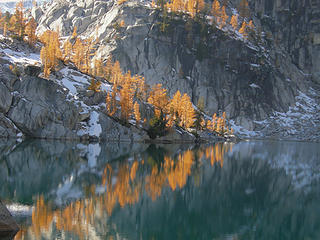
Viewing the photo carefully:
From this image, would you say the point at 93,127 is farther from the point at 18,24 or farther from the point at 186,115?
the point at 18,24

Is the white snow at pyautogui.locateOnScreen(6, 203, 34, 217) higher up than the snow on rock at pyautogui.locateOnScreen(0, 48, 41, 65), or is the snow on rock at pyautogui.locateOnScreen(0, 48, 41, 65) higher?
the snow on rock at pyautogui.locateOnScreen(0, 48, 41, 65)

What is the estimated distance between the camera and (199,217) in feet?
90.5

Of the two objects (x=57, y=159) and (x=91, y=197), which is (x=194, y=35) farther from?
(x=91, y=197)

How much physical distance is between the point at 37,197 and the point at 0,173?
11.8 m

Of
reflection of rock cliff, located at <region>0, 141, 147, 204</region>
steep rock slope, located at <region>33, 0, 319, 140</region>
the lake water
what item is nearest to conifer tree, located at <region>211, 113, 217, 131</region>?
steep rock slope, located at <region>33, 0, 319, 140</region>

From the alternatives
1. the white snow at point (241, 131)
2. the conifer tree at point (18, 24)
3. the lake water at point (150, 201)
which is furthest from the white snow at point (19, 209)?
the white snow at point (241, 131)

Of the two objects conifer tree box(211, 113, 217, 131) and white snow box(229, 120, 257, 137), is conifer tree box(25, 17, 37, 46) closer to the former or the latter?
conifer tree box(211, 113, 217, 131)

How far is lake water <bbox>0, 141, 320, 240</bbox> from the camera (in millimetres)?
22734

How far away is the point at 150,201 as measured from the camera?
101ft

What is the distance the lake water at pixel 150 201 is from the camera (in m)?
22.7

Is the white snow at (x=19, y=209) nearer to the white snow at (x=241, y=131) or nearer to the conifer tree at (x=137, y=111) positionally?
the conifer tree at (x=137, y=111)

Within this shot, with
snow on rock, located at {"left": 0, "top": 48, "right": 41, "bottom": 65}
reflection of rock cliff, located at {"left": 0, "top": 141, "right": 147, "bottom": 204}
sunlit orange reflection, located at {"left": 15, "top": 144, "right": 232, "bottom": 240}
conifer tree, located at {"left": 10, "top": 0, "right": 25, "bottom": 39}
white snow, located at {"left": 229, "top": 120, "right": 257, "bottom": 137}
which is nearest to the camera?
sunlit orange reflection, located at {"left": 15, "top": 144, "right": 232, "bottom": 240}

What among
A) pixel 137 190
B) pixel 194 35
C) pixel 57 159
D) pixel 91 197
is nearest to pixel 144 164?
pixel 57 159

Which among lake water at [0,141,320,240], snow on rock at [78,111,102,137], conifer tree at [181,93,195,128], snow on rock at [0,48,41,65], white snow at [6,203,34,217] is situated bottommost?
lake water at [0,141,320,240]
